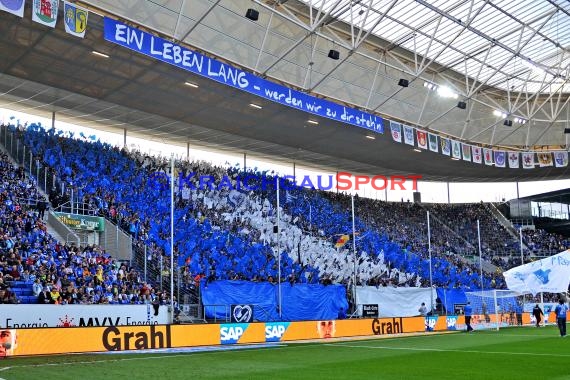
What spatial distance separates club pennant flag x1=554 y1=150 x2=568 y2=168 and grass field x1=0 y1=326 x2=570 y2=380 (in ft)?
109

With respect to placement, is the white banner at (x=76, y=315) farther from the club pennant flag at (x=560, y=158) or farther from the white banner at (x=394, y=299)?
the club pennant flag at (x=560, y=158)

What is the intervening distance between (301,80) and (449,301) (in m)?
17.6

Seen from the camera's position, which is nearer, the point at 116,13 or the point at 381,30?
the point at 116,13

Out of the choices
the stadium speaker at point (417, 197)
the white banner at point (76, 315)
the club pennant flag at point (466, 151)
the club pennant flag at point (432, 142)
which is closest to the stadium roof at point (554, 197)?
the stadium speaker at point (417, 197)

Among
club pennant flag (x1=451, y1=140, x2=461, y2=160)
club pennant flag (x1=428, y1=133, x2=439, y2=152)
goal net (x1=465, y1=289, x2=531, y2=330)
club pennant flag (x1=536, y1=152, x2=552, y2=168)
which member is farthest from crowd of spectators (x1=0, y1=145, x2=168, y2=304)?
club pennant flag (x1=536, y1=152, x2=552, y2=168)

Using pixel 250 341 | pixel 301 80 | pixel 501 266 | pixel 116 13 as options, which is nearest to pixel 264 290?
pixel 250 341

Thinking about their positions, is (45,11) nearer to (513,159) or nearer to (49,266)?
(49,266)

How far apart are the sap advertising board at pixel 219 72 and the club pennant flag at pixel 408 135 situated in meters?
4.54

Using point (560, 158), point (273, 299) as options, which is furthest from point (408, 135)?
point (560, 158)

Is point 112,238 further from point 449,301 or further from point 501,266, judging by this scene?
point 501,266

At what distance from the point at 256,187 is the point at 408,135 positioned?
444 inches

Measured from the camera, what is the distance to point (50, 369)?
12680mm

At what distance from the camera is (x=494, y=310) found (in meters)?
37.8

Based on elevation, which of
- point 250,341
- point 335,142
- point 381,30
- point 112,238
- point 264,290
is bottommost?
point 250,341
